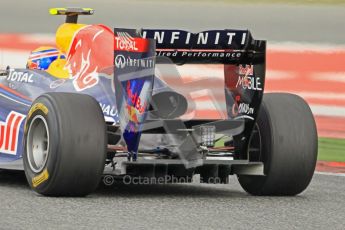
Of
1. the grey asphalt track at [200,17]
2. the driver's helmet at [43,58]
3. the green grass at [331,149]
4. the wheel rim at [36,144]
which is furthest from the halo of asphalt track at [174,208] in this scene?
the grey asphalt track at [200,17]

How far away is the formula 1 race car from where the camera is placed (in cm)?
854

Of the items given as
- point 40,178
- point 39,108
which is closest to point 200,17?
point 39,108

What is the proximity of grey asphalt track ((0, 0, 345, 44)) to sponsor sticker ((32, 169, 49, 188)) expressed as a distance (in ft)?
32.2

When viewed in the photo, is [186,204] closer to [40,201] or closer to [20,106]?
[40,201]

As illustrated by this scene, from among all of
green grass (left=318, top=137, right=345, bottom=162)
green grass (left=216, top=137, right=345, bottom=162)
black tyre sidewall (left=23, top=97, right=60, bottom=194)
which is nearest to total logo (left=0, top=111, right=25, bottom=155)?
black tyre sidewall (left=23, top=97, right=60, bottom=194)

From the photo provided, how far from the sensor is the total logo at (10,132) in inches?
376

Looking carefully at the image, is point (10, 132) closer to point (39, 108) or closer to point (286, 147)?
point (39, 108)

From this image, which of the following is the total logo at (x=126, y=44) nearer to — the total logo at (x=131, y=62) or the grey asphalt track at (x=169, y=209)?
the total logo at (x=131, y=62)

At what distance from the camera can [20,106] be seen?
9664 mm

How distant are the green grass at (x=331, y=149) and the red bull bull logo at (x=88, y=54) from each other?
119 inches

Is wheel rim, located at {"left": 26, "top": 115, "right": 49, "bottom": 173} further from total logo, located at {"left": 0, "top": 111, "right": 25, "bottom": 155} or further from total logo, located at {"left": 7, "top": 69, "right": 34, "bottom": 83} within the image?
total logo, located at {"left": 7, "top": 69, "right": 34, "bottom": 83}

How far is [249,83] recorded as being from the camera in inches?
363

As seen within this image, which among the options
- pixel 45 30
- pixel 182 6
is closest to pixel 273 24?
pixel 182 6

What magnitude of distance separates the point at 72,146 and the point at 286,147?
178 centimetres
